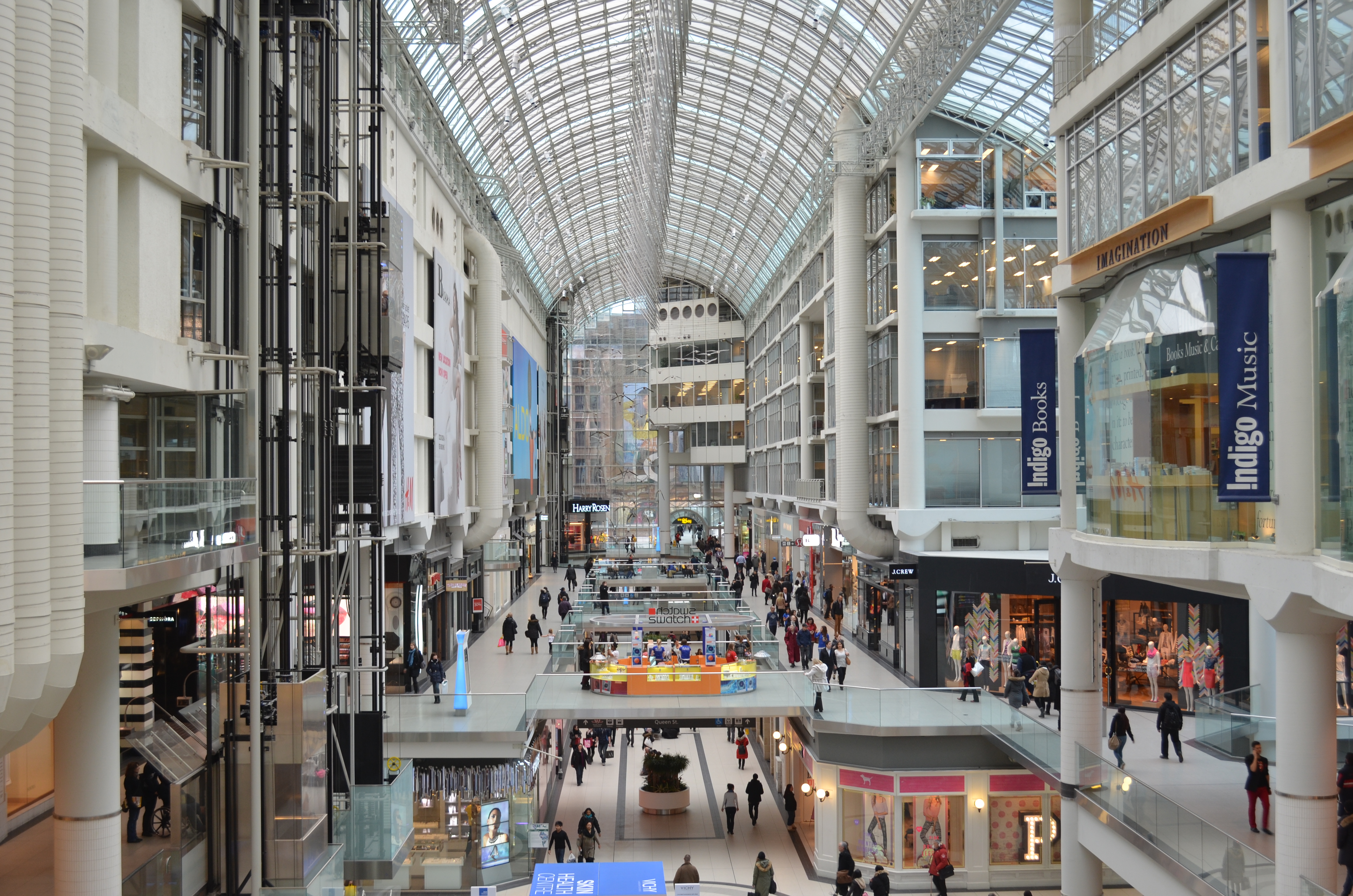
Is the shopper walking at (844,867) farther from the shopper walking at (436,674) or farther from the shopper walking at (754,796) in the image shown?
the shopper walking at (436,674)

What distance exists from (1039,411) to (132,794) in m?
14.9

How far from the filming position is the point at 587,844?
68.4 feet

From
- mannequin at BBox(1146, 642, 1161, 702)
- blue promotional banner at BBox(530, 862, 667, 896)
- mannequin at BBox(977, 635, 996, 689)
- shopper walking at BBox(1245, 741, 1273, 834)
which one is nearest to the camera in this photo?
shopper walking at BBox(1245, 741, 1273, 834)

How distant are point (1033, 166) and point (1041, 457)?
1358 centimetres

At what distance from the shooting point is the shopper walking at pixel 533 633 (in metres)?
32.5

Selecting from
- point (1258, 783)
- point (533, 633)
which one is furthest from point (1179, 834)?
point (533, 633)

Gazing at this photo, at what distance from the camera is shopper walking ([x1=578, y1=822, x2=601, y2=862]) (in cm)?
2081

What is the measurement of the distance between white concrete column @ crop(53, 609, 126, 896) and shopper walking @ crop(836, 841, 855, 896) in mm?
11177

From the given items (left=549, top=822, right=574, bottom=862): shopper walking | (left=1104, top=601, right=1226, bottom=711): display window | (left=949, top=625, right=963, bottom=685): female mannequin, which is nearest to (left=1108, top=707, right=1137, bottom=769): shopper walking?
(left=1104, top=601, right=1226, bottom=711): display window

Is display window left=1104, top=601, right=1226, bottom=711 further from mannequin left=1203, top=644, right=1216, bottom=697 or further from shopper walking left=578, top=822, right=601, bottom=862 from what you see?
shopper walking left=578, top=822, right=601, bottom=862

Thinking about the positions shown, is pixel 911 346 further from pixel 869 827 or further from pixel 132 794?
pixel 132 794

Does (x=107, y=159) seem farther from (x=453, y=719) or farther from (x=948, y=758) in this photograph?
(x=948, y=758)

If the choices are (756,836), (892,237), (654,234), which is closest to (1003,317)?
(892,237)

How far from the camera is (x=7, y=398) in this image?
7.77 m
